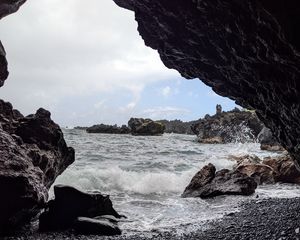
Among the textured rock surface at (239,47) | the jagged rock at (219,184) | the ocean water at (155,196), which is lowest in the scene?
the ocean water at (155,196)

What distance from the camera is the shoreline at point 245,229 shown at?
766cm

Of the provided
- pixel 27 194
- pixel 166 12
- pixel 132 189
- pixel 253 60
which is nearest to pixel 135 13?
pixel 166 12

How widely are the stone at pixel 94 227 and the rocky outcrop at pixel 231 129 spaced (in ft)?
170

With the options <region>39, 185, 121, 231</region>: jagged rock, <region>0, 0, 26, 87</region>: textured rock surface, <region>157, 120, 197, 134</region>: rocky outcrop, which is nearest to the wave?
<region>39, 185, 121, 231</region>: jagged rock

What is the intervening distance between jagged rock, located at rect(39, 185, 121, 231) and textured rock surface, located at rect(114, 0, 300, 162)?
15.9 ft

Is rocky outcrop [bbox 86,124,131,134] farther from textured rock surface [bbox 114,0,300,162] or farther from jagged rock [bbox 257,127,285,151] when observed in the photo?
textured rock surface [bbox 114,0,300,162]

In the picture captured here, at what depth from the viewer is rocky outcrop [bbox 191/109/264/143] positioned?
62.1m

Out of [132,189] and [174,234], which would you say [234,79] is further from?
[132,189]

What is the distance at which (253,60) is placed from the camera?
768 cm

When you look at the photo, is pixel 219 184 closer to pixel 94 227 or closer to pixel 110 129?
pixel 94 227

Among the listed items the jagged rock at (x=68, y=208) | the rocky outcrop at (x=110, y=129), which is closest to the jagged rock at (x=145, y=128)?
the rocky outcrop at (x=110, y=129)

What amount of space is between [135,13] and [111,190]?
9.08m

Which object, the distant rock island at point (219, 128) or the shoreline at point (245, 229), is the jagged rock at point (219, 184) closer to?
the shoreline at point (245, 229)

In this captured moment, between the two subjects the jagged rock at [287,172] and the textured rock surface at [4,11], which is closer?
the textured rock surface at [4,11]
